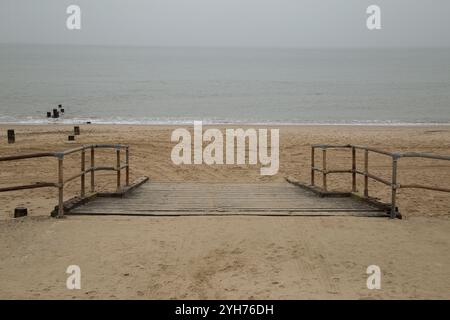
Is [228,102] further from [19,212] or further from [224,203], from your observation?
[19,212]

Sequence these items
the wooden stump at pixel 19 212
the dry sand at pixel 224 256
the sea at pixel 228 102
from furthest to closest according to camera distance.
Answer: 1. the sea at pixel 228 102
2. the wooden stump at pixel 19 212
3. the dry sand at pixel 224 256

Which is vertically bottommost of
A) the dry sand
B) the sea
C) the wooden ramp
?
the dry sand

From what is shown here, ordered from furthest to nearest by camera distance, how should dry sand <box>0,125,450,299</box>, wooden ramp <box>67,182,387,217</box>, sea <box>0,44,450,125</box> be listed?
sea <box>0,44,450,125</box> < wooden ramp <box>67,182,387,217</box> < dry sand <box>0,125,450,299</box>

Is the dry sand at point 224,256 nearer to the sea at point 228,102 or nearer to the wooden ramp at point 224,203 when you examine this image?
the wooden ramp at point 224,203

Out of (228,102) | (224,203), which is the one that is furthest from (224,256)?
(228,102)

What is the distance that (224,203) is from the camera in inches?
320

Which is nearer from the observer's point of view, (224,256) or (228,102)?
(224,256)

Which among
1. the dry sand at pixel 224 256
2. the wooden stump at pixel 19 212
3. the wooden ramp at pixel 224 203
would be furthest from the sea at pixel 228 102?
the dry sand at pixel 224 256

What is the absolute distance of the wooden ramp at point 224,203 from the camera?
734cm

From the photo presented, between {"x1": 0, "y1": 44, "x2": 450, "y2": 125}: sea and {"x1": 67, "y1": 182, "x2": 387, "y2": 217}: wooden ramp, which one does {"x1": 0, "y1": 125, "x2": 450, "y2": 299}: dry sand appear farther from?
{"x1": 0, "y1": 44, "x2": 450, "y2": 125}: sea

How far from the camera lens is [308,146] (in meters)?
19.0

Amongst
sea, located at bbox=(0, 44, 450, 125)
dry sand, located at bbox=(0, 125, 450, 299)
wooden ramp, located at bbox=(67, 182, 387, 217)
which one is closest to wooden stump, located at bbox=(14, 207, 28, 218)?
dry sand, located at bbox=(0, 125, 450, 299)

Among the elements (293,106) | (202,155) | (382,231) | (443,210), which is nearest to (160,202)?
(382,231)

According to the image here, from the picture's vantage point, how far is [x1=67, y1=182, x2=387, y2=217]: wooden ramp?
7340 millimetres
